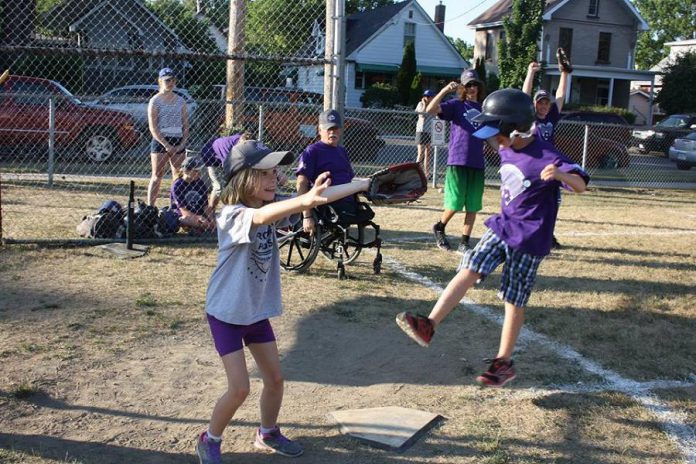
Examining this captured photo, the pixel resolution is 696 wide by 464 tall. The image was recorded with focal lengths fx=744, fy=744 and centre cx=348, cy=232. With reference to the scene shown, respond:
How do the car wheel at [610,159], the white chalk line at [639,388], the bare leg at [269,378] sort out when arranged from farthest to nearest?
the car wheel at [610,159], the white chalk line at [639,388], the bare leg at [269,378]

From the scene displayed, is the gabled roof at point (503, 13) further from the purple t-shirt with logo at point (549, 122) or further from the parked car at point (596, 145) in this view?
the purple t-shirt with logo at point (549, 122)

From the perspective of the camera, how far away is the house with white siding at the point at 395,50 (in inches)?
1706

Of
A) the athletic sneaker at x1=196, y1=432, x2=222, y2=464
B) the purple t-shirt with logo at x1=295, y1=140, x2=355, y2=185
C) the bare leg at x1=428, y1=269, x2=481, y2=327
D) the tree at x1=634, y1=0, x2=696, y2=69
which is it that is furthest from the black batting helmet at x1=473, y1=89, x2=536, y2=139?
the tree at x1=634, y1=0, x2=696, y2=69

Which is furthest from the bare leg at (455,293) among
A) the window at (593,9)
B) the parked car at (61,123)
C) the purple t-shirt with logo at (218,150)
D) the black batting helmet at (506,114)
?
the window at (593,9)

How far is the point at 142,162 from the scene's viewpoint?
14.7 m

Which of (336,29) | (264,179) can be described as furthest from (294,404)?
(336,29)

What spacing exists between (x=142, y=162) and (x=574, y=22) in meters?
35.4

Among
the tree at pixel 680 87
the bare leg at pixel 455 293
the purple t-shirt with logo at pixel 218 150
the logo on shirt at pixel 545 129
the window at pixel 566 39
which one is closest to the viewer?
the bare leg at pixel 455 293

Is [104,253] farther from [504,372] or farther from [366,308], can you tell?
[504,372]

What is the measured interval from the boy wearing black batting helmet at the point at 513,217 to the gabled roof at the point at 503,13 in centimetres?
3944

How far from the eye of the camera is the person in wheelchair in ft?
21.8

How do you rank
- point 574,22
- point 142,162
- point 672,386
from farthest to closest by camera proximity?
point 574,22 → point 142,162 → point 672,386

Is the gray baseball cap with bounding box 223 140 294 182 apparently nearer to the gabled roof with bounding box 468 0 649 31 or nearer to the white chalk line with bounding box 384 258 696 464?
the white chalk line with bounding box 384 258 696 464

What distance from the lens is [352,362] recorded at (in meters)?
4.82
